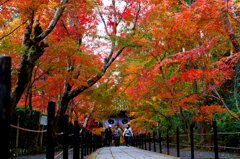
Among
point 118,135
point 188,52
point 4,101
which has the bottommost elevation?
point 118,135

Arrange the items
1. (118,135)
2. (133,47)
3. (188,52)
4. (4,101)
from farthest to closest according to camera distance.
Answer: (118,135), (133,47), (188,52), (4,101)

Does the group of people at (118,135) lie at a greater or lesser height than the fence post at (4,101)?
lesser

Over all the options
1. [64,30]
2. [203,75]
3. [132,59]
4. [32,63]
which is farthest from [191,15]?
[132,59]

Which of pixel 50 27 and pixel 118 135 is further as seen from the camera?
pixel 118 135

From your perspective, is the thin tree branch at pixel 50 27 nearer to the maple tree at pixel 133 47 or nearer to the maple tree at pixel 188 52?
the maple tree at pixel 133 47

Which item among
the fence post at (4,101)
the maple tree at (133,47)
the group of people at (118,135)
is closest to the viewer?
the fence post at (4,101)

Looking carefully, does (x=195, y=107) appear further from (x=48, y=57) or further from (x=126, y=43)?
(x=48, y=57)

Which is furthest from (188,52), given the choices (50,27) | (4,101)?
(4,101)

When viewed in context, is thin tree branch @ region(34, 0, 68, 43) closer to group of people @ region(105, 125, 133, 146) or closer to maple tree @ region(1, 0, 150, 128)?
maple tree @ region(1, 0, 150, 128)

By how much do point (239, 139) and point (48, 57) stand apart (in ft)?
29.5

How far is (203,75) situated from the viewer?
11625 millimetres

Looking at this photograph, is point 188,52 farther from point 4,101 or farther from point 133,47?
point 4,101

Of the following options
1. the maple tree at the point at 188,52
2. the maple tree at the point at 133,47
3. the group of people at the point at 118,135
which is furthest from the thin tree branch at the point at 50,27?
the group of people at the point at 118,135

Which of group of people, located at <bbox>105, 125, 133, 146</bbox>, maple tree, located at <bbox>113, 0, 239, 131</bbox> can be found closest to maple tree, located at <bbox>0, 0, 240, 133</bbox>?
maple tree, located at <bbox>113, 0, 239, 131</bbox>
